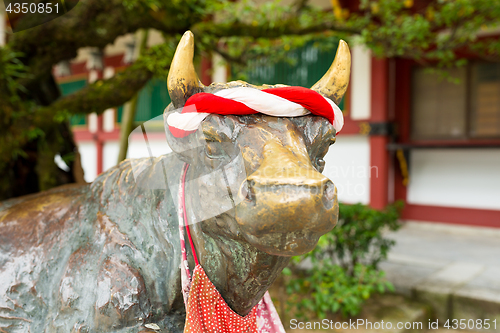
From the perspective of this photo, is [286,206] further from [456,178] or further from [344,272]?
[456,178]

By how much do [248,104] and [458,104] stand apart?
247 inches

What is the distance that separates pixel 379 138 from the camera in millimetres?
6152

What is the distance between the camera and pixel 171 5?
7.55 ft

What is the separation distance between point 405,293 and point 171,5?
3071 mm

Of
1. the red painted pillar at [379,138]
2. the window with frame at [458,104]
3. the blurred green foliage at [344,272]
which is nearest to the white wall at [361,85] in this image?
the red painted pillar at [379,138]

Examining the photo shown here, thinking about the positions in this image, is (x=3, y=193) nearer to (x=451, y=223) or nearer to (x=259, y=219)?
(x=259, y=219)

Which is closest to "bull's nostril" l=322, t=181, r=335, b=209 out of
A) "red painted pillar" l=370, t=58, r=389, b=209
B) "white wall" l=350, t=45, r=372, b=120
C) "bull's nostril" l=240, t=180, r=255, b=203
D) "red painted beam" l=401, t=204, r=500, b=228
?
"bull's nostril" l=240, t=180, r=255, b=203

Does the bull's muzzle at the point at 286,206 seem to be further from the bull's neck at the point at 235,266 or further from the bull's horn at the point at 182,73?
the bull's horn at the point at 182,73

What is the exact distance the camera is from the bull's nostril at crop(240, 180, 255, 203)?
82 cm

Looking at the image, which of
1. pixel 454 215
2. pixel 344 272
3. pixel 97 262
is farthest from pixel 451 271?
pixel 97 262

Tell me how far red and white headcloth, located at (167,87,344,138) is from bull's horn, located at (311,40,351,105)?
0.11 m

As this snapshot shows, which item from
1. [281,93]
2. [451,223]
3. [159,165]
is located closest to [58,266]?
[159,165]

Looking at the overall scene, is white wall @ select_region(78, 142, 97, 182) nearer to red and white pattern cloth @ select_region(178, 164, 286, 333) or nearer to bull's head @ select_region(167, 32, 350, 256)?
red and white pattern cloth @ select_region(178, 164, 286, 333)

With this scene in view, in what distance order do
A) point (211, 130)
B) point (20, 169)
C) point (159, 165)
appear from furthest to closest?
1. point (20, 169)
2. point (159, 165)
3. point (211, 130)
